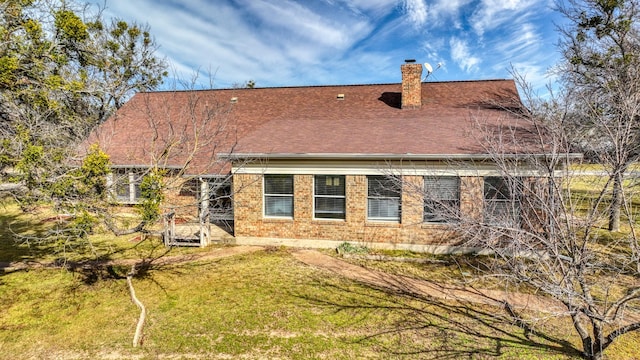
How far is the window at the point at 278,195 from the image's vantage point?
11.8m

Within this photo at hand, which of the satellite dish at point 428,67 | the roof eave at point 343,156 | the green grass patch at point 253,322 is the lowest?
the green grass patch at point 253,322

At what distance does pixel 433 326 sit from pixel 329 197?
5.94 m

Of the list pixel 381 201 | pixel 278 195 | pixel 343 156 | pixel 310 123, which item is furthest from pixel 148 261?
pixel 310 123

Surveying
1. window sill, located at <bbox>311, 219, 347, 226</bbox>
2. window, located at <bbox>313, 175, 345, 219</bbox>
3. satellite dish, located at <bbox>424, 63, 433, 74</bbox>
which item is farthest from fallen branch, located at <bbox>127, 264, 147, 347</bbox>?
satellite dish, located at <bbox>424, 63, 433, 74</bbox>

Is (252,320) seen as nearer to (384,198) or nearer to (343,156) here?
(343,156)

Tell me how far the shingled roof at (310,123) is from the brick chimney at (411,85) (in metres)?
0.27

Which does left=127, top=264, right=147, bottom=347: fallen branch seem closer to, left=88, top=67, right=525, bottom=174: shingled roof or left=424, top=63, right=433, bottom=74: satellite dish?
left=88, top=67, right=525, bottom=174: shingled roof

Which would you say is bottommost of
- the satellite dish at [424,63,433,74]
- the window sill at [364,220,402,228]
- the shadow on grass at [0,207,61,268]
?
the shadow on grass at [0,207,61,268]

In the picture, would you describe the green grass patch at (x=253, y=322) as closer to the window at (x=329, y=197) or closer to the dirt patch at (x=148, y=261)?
the dirt patch at (x=148, y=261)

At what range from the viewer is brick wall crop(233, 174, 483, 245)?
10.9m

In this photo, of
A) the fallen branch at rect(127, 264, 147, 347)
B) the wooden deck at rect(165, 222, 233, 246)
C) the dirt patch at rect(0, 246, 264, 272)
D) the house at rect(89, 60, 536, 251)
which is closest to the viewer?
the fallen branch at rect(127, 264, 147, 347)

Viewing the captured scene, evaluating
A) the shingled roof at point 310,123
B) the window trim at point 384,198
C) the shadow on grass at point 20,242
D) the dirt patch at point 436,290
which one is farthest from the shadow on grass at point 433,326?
the shadow on grass at point 20,242

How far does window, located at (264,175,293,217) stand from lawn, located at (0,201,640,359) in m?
2.60

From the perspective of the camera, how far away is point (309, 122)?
A: 14.3 m
